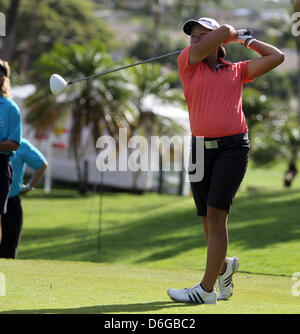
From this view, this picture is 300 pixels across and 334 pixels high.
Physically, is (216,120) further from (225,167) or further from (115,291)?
(115,291)

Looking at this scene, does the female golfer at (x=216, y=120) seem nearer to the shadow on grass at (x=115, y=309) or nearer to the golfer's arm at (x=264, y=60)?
the golfer's arm at (x=264, y=60)

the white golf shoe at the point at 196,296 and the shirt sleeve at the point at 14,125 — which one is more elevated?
the shirt sleeve at the point at 14,125

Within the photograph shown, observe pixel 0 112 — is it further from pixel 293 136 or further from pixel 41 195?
pixel 293 136

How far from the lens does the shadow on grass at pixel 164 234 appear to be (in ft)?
39.4

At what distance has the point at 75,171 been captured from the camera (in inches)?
1117

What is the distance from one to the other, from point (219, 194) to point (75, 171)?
23.5m

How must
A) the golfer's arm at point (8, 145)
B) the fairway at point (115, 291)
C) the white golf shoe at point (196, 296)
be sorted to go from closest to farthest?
the fairway at point (115, 291) < the white golf shoe at point (196, 296) < the golfer's arm at point (8, 145)

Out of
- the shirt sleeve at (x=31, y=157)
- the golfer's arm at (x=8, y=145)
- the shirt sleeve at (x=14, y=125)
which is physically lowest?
the shirt sleeve at (x=31, y=157)

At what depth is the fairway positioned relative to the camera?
4.58 meters

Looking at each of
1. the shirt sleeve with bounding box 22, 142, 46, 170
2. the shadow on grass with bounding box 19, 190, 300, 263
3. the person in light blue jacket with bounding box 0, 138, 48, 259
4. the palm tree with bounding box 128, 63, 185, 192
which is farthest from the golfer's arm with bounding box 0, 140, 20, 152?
the palm tree with bounding box 128, 63, 185, 192

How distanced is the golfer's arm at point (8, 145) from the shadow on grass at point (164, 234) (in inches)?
216

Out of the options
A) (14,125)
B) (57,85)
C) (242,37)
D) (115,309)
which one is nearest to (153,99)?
(14,125)

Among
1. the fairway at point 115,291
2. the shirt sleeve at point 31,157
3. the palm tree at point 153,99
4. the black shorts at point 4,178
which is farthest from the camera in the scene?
the palm tree at point 153,99

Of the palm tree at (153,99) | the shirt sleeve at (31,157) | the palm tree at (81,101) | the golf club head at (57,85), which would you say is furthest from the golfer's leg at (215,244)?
the palm tree at (153,99)
